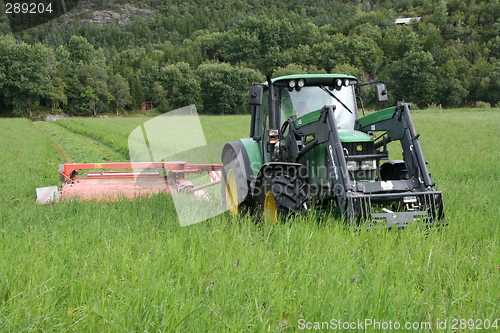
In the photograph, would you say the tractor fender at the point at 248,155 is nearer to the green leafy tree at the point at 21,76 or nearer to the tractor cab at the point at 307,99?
the tractor cab at the point at 307,99

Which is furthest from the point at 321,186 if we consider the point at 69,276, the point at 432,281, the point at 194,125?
the point at 69,276

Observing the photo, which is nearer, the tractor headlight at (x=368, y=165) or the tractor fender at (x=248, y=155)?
the tractor headlight at (x=368, y=165)

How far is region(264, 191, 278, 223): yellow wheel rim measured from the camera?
5.39 m

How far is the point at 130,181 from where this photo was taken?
31.0ft

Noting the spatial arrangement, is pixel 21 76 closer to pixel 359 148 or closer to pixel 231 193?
pixel 231 193

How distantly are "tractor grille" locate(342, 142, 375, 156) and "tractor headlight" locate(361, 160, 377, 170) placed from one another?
11 centimetres

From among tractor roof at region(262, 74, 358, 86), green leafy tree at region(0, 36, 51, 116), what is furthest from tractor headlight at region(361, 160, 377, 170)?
green leafy tree at region(0, 36, 51, 116)

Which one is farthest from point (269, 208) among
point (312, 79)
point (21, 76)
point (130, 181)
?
point (21, 76)

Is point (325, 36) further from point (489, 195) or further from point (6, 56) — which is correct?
point (489, 195)

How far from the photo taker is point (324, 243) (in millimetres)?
4156

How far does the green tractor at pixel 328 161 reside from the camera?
4.84m

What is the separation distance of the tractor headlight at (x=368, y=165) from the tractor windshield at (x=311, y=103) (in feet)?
2.92

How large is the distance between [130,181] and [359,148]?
227 inches

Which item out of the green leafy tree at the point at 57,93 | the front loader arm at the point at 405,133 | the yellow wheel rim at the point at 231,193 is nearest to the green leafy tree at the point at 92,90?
the green leafy tree at the point at 57,93
